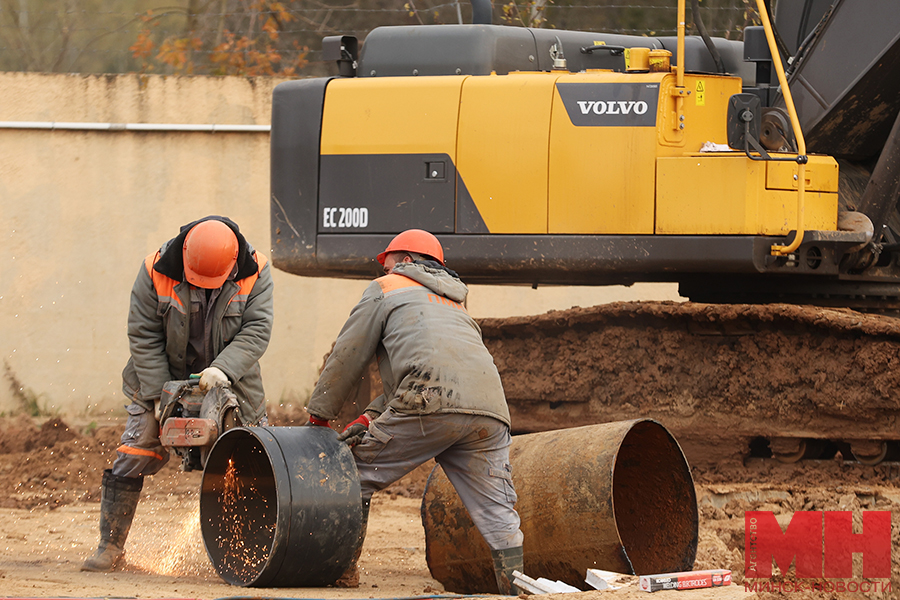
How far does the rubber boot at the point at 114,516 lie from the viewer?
4.92m

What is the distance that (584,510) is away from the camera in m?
4.57

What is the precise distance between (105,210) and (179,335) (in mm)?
5522

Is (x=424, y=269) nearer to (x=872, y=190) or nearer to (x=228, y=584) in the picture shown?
(x=228, y=584)

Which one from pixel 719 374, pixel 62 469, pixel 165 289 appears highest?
pixel 165 289

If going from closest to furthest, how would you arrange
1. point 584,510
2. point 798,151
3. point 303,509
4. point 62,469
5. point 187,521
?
point 303,509, point 584,510, point 798,151, point 187,521, point 62,469

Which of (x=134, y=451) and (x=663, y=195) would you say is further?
(x=663, y=195)

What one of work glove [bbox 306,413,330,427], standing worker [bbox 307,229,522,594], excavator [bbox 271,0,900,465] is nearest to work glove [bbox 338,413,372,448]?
standing worker [bbox 307,229,522,594]

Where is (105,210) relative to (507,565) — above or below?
above

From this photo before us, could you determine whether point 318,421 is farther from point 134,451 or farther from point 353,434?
point 134,451

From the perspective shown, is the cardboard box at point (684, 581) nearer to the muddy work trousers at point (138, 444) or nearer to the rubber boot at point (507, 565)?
the rubber boot at point (507, 565)

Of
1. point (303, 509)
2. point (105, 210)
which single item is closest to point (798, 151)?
point (303, 509)

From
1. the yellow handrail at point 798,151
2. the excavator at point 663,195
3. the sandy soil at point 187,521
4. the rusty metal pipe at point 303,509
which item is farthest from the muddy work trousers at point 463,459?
the yellow handrail at point 798,151

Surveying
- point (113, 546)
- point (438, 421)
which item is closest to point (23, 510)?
point (113, 546)

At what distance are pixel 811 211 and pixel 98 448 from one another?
19.4ft
